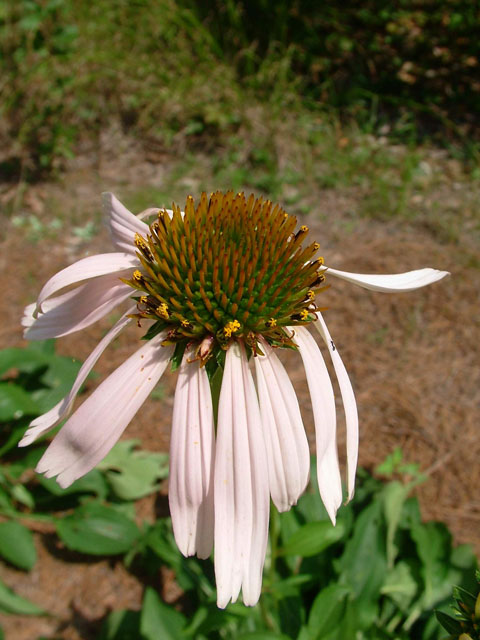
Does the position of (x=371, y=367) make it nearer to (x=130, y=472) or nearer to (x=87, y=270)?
(x=130, y=472)

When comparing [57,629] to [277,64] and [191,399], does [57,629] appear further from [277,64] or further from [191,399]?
[277,64]

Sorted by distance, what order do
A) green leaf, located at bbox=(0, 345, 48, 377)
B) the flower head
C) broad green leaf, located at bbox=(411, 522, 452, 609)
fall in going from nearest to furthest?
the flower head → broad green leaf, located at bbox=(411, 522, 452, 609) → green leaf, located at bbox=(0, 345, 48, 377)

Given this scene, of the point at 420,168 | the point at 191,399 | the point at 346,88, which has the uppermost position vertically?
the point at 191,399

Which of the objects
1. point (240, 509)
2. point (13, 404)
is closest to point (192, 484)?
point (240, 509)

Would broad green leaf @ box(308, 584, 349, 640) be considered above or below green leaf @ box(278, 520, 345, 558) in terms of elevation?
below

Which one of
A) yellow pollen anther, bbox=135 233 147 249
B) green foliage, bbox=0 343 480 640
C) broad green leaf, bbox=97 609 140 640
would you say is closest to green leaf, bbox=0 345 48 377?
green foliage, bbox=0 343 480 640

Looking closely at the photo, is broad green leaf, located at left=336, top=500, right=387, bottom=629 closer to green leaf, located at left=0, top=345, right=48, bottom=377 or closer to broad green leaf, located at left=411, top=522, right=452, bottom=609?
broad green leaf, located at left=411, top=522, right=452, bottom=609

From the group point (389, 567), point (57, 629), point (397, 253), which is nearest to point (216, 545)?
point (389, 567)
